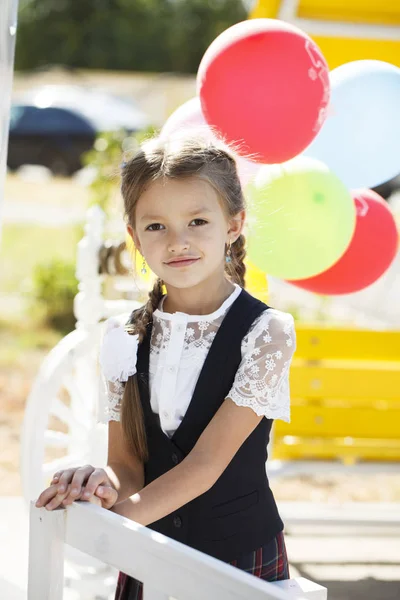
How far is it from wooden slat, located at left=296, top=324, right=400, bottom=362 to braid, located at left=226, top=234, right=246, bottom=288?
1.78m

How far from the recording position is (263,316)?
1688 mm

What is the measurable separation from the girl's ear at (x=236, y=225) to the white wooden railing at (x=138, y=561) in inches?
25.2

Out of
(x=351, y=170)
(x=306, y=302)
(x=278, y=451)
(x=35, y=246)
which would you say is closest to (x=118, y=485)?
(x=351, y=170)

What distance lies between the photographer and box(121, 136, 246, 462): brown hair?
1.68 metres

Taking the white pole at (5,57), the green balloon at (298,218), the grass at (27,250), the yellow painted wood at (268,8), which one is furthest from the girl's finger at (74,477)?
the grass at (27,250)

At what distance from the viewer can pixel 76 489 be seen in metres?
1.46

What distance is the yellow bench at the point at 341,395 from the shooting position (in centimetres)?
362

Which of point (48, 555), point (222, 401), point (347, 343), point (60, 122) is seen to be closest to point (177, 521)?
point (222, 401)

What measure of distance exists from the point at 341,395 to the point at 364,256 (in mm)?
1180

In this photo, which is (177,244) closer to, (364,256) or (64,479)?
(64,479)

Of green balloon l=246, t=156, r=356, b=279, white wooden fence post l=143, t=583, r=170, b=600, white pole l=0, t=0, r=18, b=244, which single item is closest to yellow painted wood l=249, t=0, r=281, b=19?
green balloon l=246, t=156, r=356, b=279

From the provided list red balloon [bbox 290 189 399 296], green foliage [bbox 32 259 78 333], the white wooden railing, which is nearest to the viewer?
the white wooden railing

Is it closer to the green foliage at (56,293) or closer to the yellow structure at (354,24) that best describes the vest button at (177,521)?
the yellow structure at (354,24)

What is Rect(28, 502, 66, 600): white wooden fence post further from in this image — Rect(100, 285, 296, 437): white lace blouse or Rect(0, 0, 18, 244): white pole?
Rect(0, 0, 18, 244): white pole
